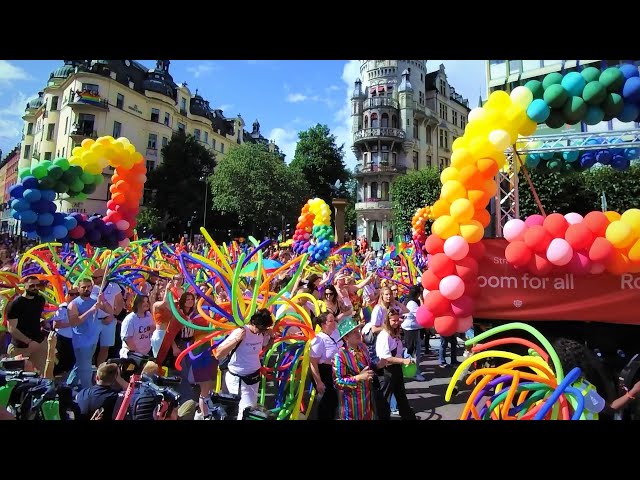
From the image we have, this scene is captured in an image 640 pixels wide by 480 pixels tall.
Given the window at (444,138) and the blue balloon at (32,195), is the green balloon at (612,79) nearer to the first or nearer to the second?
the blue balloon at (32,195)

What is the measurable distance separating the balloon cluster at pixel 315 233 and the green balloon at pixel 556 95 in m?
7.62

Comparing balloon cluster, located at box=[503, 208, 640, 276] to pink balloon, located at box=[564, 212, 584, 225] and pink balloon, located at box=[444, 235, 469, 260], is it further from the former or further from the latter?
pink balloon, located at box=[444, 235, 469, 260]

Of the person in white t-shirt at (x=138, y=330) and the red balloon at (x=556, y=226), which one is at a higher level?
the red balloon at (x=556, y=226)

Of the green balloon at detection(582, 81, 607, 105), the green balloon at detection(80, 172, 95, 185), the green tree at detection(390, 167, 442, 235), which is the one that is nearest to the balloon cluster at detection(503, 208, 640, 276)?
the green balloon at detection(582, 81, 607, 105)

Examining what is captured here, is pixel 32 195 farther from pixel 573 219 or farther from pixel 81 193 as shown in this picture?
pixel 573 219

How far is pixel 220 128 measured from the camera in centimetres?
5544

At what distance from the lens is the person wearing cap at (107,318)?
220 inches

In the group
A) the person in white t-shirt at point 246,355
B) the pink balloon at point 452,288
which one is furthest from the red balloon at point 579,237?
the person in white t-shirt at point 246,355
